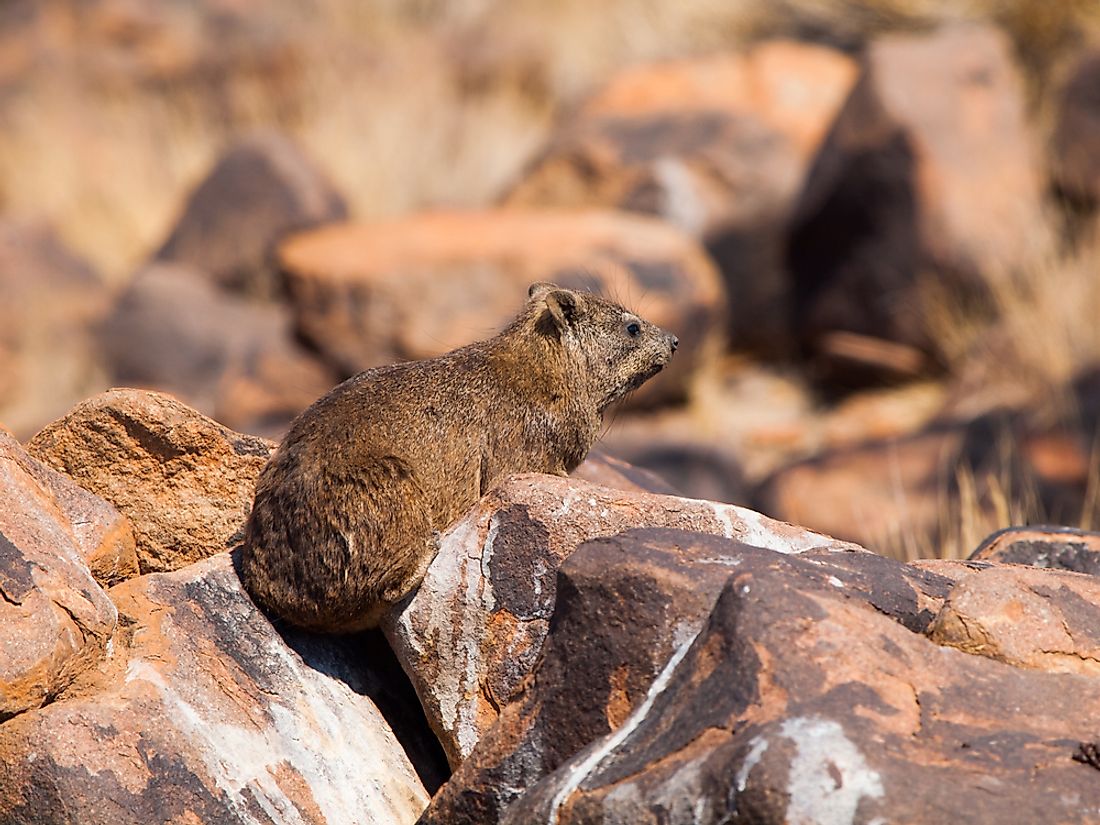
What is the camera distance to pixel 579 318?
684cm

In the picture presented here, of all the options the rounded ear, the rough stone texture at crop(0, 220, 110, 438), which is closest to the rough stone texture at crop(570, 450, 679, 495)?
the rounded ear

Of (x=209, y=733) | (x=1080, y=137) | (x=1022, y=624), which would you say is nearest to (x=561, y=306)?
(x=209, y=733)

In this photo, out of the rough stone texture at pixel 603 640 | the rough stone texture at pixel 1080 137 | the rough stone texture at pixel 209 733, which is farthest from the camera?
the rough stone texture at pixel 1080 137

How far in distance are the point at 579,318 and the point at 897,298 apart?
9.78m

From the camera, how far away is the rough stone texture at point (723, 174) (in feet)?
58.2

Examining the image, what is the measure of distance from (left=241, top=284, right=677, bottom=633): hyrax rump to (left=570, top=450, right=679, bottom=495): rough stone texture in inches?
13.6

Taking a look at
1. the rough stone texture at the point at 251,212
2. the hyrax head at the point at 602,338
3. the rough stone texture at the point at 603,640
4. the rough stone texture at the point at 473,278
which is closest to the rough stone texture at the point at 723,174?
the rough stone texture at the point at 473,278

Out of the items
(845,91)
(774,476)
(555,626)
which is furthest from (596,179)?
(555,626)

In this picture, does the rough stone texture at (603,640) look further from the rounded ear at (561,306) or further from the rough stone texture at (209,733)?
the rounded ear at (561,306)

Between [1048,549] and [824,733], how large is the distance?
98.6 inches

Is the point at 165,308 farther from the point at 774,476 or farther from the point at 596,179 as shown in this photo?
the point at 774,476

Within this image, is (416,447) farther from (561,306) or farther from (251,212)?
(251,212)

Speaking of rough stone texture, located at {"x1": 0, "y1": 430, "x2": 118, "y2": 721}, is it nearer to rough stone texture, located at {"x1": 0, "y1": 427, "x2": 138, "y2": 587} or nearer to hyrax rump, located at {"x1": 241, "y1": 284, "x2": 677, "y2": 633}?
rough stone texture, located at {"x1": 0, "y1": 427, "x2": 138, "y2": 587}

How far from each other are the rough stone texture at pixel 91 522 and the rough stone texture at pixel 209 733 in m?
0.17
